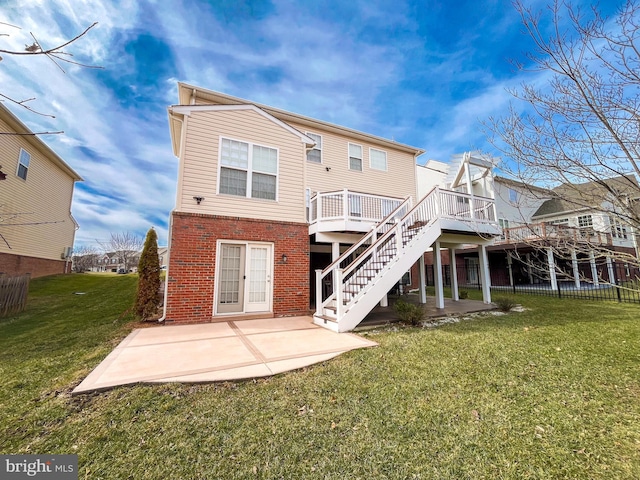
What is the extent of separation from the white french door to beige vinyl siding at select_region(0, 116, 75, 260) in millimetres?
9819

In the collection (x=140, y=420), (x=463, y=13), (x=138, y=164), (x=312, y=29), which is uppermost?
(x=138, y=164)

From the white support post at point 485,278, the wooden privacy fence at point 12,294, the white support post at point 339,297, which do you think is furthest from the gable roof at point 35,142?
the white support post at point 485,278

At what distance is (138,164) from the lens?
1936 cm

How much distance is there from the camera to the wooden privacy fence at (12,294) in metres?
7.98

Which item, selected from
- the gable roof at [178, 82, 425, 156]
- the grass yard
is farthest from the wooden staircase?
the gable roof at [178, 82, 425, 156]

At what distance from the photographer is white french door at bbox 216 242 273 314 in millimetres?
7482

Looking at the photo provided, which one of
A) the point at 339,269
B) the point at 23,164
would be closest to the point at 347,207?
the point at 339,269

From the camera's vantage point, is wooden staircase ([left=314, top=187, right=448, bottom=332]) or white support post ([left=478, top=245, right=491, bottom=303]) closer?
wooden staircase ([left=314, top=187, right=448, bottom=332])

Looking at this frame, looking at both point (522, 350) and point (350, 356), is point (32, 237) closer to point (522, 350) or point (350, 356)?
point (350, 356)

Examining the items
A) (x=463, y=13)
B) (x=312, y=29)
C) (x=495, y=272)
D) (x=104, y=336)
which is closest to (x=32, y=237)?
(x=104, y=336)

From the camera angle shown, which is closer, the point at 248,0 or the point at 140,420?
the point at 140,420

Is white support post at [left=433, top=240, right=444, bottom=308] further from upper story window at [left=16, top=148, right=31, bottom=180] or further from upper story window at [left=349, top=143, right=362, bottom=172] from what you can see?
upper story window at [left=16, top=148, right=31, bottom=180]

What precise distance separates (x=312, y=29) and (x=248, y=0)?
1.77 m

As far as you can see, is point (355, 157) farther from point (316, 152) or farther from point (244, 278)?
point (244, 278)
